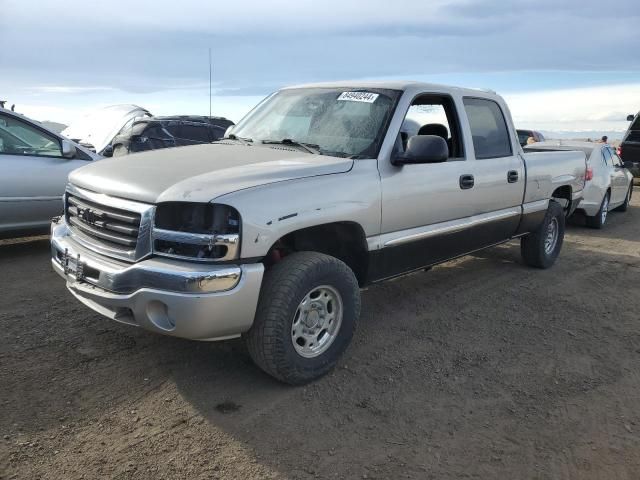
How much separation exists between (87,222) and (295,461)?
1971 millimetres

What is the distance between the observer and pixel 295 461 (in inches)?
111

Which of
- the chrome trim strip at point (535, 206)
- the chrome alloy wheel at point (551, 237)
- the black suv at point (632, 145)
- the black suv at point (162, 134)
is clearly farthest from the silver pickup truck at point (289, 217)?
the black suv at point (632, 145)

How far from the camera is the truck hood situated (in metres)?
3.17

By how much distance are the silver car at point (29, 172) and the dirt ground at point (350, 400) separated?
121cm

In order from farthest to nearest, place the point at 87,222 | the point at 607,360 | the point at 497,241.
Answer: the point at 497,241
the point at 607,360
the point at 87,222

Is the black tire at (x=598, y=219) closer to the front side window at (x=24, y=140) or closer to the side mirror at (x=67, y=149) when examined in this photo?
the side mirror at (x=67, y=149)

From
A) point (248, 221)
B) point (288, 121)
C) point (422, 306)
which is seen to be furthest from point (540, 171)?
point (248, 221)

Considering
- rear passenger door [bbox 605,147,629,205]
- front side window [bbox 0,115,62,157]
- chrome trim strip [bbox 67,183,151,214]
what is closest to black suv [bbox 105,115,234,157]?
front side window [bbox 0,115,62,157]

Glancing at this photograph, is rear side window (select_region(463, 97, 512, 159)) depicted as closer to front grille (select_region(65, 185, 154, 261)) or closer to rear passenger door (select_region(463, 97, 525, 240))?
rear passenger door (select_region(463, 97, 525, 240))

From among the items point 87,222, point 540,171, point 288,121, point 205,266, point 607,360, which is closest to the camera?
point 205,266

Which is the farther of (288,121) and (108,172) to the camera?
(288,121)

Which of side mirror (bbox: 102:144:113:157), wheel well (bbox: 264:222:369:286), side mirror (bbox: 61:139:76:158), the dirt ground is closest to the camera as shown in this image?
the dirt ground

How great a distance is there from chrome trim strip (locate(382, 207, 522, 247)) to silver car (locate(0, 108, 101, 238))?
410cm

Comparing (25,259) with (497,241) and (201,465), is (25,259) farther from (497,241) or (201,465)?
(497,241)
